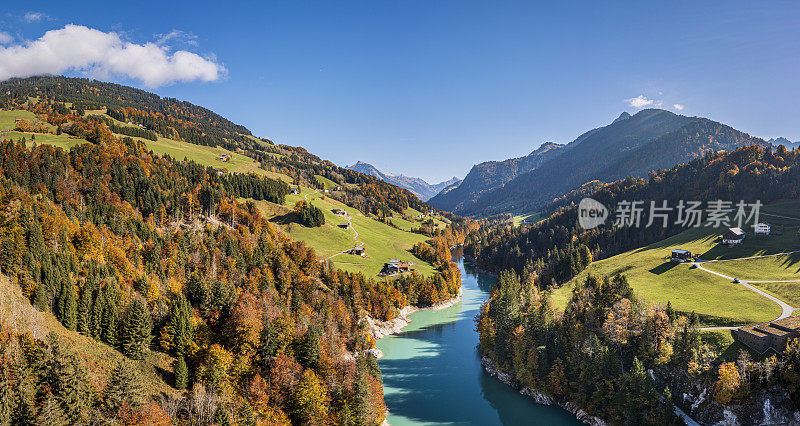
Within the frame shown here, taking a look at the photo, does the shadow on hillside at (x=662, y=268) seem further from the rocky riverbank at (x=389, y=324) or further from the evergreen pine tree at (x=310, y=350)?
the evergreen pine tree at (x=310, y=350)

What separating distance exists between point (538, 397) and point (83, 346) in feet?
205

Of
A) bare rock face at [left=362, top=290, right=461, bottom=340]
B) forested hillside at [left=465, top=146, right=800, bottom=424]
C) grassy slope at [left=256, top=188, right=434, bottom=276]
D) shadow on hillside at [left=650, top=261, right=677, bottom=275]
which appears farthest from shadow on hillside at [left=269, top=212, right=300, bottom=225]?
shadow on hillside at [left=650, top=261, right=677, bottom=275]

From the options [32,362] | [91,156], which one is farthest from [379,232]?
[32,362]

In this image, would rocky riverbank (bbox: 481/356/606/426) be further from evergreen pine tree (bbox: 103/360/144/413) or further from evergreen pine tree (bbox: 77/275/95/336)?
evergreen pine tree (bbox: 77/275/95/336)

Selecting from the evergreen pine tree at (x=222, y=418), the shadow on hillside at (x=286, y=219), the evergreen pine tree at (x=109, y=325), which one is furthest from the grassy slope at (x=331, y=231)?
the evergreen pine tree at (x=222, y=418)

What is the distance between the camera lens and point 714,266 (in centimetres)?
Answer: 7219

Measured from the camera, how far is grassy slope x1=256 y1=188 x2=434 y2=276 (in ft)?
352

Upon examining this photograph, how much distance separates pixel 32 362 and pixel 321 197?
5379 inches

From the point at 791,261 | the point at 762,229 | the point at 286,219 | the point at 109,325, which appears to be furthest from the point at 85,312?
the point at 762,229

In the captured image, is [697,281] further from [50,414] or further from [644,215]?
[50,414]

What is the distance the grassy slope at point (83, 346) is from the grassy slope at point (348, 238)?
5834 cm

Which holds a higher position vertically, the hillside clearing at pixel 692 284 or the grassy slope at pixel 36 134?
the grassy slope at pixel 36 134

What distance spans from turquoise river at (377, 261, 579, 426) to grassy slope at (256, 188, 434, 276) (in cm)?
2775

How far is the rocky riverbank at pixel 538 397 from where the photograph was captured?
47194 millimetres
